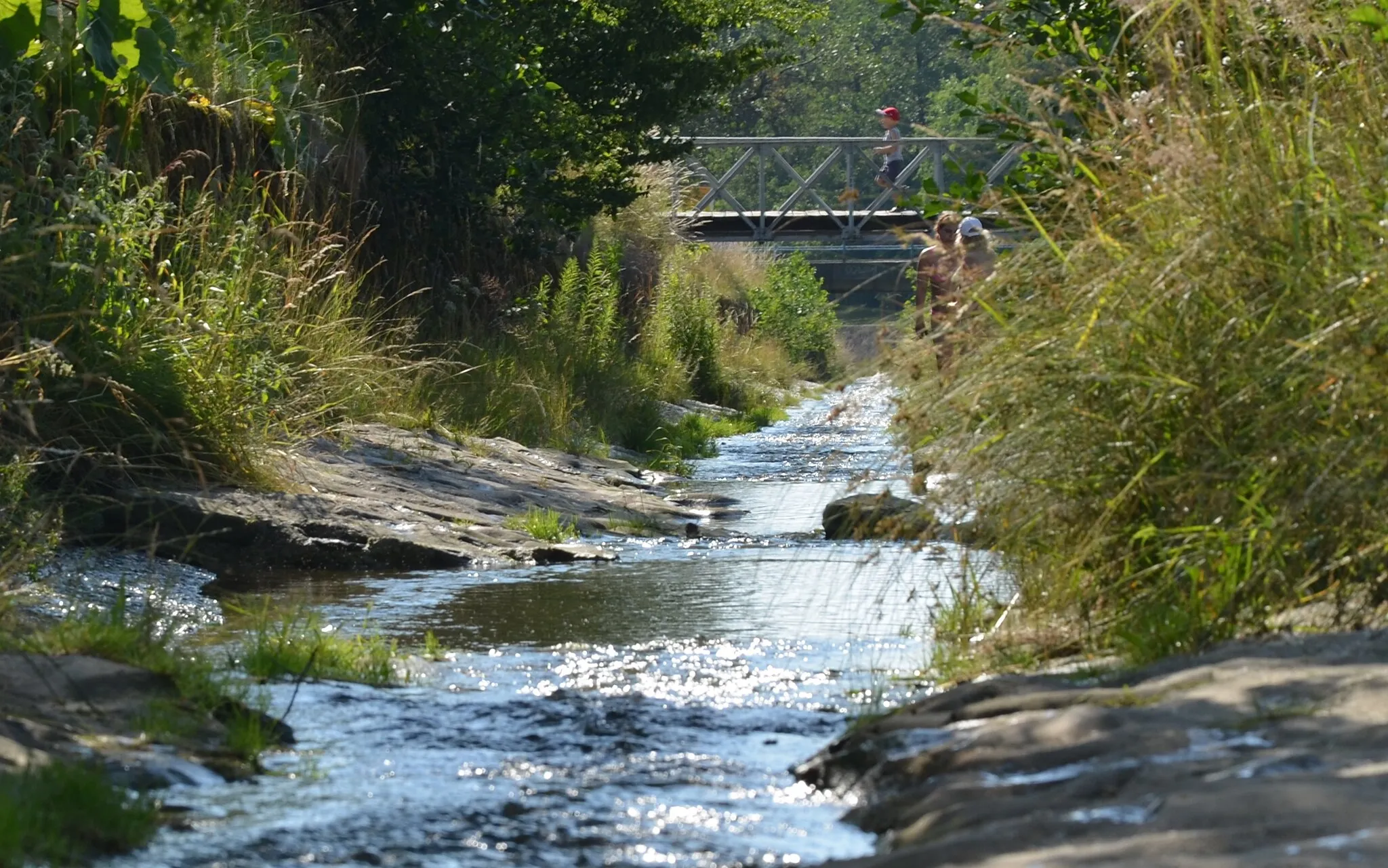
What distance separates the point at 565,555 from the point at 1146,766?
15.3ft

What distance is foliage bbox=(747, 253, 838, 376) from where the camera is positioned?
24141 mm

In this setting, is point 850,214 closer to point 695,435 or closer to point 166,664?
point 695,435

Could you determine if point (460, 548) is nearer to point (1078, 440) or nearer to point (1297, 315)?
point (1078, 440)

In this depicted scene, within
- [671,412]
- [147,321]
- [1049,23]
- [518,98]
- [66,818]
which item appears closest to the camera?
[66,818]

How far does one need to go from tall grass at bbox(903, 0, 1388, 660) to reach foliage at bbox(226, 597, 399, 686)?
5.12ft

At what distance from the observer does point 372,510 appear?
7930 millimetres

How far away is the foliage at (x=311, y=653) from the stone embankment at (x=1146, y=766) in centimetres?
147

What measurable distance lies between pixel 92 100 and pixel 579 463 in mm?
4566

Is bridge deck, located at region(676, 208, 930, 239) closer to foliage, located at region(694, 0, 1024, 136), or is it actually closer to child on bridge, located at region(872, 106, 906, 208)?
child on bridge, located at region(872, 106, 906, 208)

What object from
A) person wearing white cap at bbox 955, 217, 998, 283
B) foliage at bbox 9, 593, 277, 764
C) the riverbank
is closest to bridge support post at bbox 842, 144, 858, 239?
the riverbank

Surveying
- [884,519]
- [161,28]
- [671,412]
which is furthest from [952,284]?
[671,412]

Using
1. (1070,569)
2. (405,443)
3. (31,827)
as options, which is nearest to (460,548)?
(405,443)

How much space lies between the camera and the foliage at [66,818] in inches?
118

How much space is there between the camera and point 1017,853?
2.85 metres
